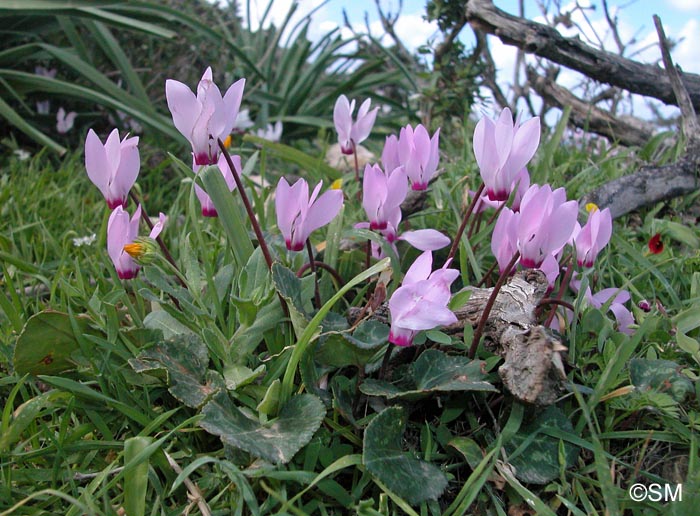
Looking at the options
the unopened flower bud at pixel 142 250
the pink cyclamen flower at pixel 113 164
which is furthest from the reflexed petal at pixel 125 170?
the unopened flower bud at pixel 142 250

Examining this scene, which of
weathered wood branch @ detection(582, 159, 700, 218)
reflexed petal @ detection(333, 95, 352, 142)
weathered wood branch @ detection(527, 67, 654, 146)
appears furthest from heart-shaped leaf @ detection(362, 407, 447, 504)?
weathered wood branch @ detection(527, 67, 654, 146)

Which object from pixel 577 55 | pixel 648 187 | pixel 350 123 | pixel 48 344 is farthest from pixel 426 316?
pixel 577 55

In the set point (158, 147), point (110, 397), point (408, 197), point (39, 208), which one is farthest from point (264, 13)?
point (110, 397)

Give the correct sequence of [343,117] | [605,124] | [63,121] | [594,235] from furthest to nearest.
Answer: [63,121]
[605,124]
[343,117]
[594,235]

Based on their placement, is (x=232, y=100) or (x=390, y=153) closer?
(x=232, y=100)

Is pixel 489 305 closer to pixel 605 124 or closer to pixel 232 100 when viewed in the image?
pixel 232 100

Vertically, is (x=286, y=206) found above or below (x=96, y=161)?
below
